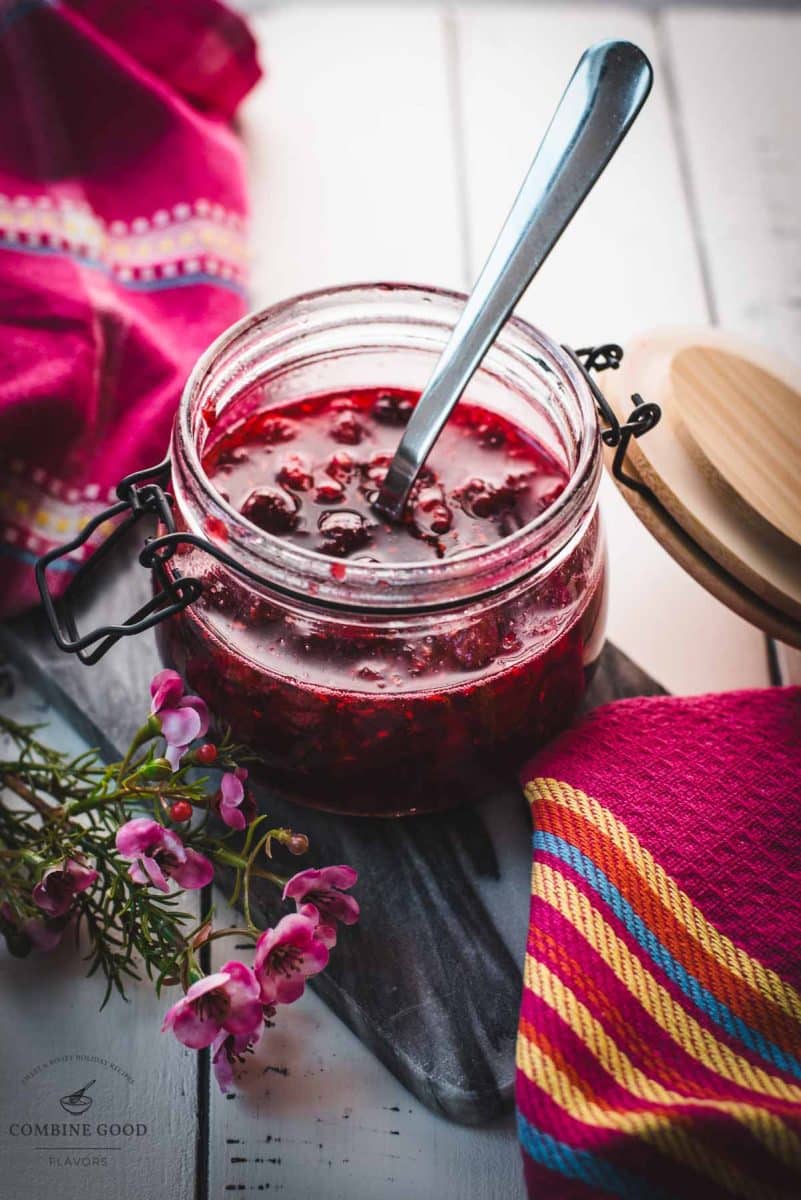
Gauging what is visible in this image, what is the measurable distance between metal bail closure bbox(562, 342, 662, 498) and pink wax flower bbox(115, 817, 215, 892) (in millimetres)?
429

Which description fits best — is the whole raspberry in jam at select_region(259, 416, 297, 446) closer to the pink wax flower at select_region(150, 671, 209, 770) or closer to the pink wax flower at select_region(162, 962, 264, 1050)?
the pink wax flower at select_region(150, 671, 209, 770)

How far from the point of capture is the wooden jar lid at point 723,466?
3.28 feet

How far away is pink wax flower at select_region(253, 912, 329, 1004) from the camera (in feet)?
2.78

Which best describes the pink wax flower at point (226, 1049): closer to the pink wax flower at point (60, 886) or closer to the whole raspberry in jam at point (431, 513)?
the pink wax flower at point (60, 886)

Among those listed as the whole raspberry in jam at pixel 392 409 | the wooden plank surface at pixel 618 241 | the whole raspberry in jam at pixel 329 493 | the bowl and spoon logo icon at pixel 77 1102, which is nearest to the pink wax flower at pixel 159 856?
the bowl and spoon logo icon at pixel 77 1102

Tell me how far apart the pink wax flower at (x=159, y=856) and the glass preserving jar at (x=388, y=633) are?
100 millimetres

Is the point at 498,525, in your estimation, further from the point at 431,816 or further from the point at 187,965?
the point at 187,965

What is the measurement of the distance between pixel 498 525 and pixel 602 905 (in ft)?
0.96

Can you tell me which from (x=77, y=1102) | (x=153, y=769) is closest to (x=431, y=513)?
(x=153, y=769)

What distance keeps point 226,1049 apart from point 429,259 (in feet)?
3.28

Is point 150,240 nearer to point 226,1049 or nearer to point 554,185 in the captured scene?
point 554,185

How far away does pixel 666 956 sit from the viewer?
89cm

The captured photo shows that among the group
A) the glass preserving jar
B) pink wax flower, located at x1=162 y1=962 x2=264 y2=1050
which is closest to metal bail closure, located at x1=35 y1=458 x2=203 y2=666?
the glass preserving jar

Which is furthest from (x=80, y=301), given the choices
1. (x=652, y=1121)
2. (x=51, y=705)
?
(x=652, y=1121)
